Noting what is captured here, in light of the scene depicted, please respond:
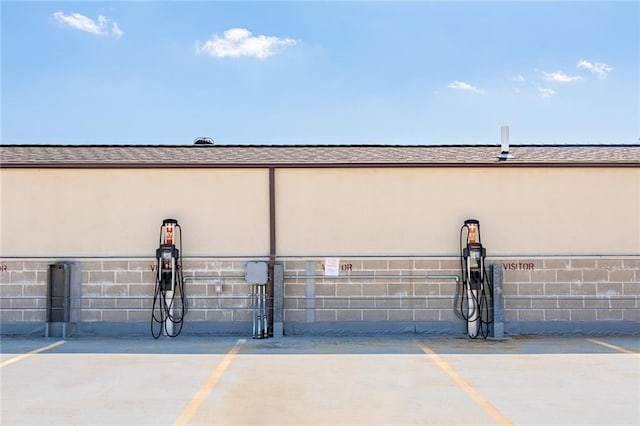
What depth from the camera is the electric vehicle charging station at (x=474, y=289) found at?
10.1 meters

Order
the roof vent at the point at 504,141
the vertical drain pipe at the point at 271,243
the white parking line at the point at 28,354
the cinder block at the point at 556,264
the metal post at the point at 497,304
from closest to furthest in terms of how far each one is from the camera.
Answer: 1. the white parking line at the point at 28,354
2. the metal post at the point at 497,304
3. the vertical drain pipe at the point at 271,243
4. the cinder block at the point at 556,264
5. the roof vent at the point at 504,141

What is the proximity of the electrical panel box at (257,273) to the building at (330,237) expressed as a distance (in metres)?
0.43

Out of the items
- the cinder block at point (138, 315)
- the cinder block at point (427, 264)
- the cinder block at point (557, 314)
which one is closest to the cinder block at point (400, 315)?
the cinder block at point (427, 264)

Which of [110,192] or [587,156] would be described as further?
[587,156]

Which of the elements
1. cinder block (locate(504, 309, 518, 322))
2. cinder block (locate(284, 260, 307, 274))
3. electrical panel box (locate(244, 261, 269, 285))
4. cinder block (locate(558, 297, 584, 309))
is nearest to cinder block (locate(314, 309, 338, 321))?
cinder block (locate(284, 260, 307, 274))

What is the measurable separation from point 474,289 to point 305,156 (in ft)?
13.2

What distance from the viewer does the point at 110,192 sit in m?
10.6

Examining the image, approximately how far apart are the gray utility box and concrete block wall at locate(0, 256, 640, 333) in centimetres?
20

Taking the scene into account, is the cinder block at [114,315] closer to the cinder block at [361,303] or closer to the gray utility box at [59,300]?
the gray utility box at [59,300]
